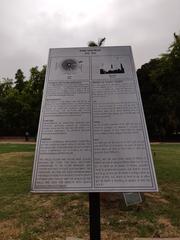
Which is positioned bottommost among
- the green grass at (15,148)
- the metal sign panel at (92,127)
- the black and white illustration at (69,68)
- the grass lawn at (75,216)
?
the grass lawn at (75,216)

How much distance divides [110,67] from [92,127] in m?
0.77

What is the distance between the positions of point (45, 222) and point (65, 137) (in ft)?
7.64

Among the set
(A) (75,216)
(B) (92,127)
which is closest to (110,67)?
(B) (92,127)

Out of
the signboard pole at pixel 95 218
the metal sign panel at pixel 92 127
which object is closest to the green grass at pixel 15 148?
the metal sign panel at pixel 92 127

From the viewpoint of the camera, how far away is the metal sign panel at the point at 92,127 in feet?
9.59

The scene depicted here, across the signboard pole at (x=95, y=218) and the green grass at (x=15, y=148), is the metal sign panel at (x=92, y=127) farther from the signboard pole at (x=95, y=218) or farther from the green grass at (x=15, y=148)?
the green grass at (x=15, y=148)

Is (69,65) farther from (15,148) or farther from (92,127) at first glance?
(15,148)

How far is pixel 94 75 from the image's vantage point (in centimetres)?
353

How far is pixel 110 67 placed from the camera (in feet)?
11.7

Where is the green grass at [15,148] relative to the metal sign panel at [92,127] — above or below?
above

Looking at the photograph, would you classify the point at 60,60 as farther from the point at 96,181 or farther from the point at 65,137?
the point at 96,181

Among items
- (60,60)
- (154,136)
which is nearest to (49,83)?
(60,60)

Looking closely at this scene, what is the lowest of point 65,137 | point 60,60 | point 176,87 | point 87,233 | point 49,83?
point 87,233

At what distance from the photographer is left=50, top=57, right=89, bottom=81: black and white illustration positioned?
3.54 meters
